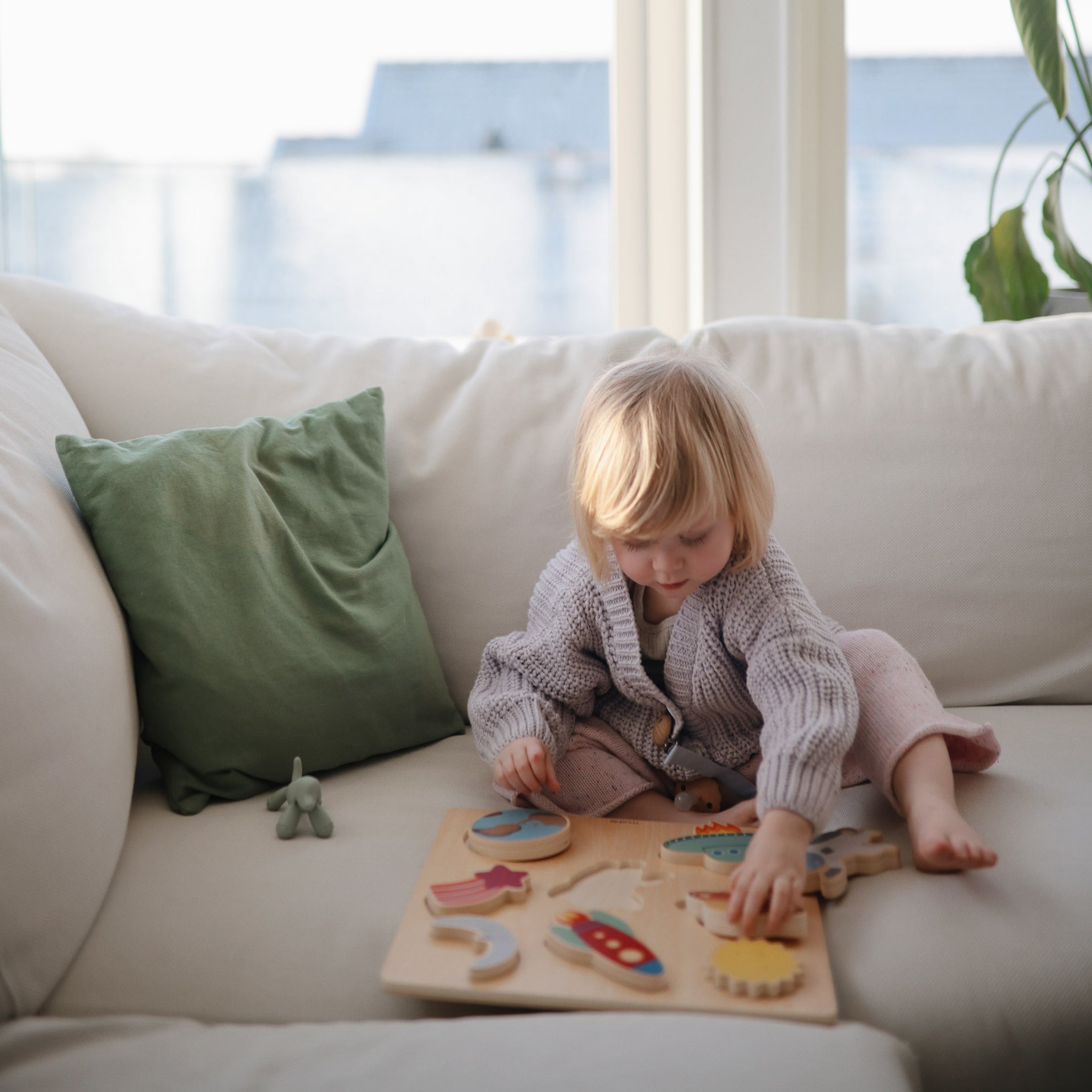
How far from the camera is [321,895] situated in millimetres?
776

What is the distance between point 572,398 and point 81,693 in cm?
65

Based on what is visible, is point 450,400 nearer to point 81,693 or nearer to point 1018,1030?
point 81,693

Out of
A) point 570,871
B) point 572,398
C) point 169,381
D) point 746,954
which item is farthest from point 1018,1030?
point 169,381

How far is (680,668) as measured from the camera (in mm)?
984

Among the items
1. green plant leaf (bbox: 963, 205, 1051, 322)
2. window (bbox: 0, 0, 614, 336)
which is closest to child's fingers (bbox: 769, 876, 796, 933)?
green plant leaf (bbox: 963, 205, 1051, 322)

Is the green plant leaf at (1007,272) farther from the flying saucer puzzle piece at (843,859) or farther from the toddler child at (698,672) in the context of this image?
the flying saucer puzzle piece at (843,859)

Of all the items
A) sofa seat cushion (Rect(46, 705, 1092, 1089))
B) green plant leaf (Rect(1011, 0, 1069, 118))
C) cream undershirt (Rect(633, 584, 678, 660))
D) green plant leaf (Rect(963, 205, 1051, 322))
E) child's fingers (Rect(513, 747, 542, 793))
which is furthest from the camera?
green plant leaf (Rect(963, 205, 1051, 322))

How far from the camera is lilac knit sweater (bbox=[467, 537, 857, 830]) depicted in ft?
2.93

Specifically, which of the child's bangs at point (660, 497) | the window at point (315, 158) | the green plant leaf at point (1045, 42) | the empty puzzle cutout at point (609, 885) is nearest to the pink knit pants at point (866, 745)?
the empty puzzle cutout at point (609, 885)

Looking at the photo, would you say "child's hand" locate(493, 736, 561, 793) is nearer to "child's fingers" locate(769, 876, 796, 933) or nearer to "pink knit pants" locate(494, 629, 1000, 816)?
"pink knit pants" locate(494, 629, 1000, 816)

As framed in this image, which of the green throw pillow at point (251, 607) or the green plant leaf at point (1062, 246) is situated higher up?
the green plant leaf at point (1062, 246)

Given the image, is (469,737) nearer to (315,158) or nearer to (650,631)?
(650,631)

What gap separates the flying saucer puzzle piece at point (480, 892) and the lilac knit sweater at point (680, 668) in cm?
19

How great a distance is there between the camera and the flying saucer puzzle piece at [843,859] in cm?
77
